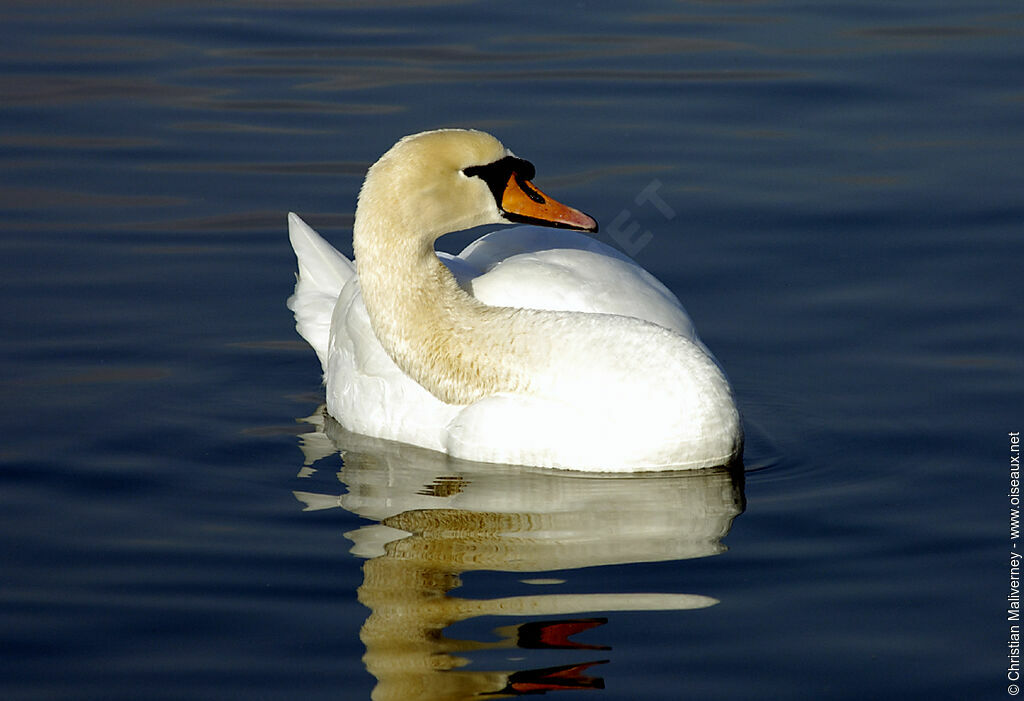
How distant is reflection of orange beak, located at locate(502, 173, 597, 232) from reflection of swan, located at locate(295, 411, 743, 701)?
1.03 metres

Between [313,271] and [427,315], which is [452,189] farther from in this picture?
[313,271]

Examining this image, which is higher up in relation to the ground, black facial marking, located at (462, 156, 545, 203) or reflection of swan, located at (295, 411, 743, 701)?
black facial marking, located at (462, 156, 545, 203)

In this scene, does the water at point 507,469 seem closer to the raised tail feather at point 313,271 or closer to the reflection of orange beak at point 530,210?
the raised tail feather at point 313,271

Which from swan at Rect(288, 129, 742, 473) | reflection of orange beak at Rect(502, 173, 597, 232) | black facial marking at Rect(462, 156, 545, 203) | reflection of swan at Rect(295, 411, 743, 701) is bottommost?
reflection of swan at Rect(295, 411, 743, 701)

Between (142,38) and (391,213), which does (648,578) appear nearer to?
(391,213)

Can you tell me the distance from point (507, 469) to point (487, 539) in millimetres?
806

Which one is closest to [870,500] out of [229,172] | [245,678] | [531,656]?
[531,656]

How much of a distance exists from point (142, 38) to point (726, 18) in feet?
14.9

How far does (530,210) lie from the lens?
7348mm

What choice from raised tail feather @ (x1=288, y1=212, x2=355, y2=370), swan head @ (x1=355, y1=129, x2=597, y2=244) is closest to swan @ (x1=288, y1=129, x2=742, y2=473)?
swan head @ (x1=355, y1=129, x2=597, y2=244)

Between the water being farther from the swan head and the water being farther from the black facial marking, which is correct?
the black facial marking

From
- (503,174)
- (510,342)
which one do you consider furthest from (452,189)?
(510,342)

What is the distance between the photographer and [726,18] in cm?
1398

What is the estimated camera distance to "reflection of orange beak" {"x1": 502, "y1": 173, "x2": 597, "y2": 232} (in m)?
7.34
